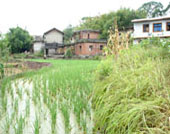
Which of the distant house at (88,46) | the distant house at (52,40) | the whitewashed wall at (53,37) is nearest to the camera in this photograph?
the distant house at (88,46)

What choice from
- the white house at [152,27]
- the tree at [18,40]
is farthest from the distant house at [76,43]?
the white house at [152,27]

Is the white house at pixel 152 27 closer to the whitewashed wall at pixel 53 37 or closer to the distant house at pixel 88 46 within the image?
the distant house at pixel 88 46

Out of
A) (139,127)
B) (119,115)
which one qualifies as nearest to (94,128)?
(119,115)

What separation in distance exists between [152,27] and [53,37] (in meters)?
19.8

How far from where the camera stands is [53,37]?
114ft

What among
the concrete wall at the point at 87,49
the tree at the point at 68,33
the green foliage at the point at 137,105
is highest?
the tree at the point at 68,33

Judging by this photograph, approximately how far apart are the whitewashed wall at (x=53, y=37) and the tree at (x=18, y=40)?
3681mm

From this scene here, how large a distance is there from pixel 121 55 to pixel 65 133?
2659mm

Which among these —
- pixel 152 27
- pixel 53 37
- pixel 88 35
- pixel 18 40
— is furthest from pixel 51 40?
pixel 152 27

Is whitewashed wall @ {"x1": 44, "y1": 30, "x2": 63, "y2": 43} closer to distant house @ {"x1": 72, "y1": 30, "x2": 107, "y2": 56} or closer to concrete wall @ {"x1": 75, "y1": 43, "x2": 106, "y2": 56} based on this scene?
distant house @ {"x1": 72, "y1": 30, "x2": 107, "y2": 56}

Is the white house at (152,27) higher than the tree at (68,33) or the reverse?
the reverse

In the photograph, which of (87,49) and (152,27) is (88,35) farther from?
(152,27)

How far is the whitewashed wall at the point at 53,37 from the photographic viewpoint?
1349 inches

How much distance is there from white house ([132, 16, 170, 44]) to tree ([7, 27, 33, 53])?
2115cm
